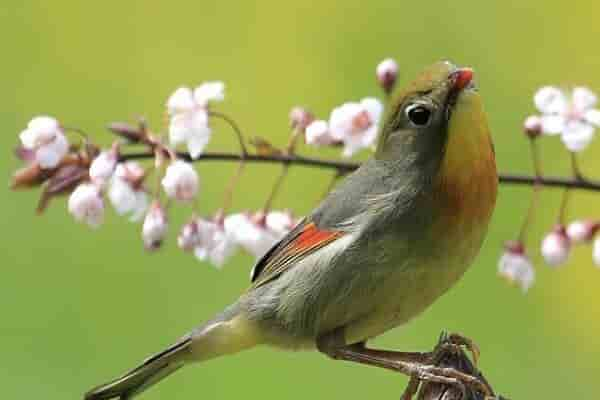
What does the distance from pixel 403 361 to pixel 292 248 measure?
55cm

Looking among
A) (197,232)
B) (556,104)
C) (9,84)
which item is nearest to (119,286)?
(9,84)

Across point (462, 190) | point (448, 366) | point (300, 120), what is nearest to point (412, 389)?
point (448, 366)

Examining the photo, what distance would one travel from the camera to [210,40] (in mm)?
7496

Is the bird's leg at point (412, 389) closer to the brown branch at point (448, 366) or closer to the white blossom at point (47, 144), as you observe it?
the brown branch at point (448, 366)

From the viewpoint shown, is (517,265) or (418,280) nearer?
(418,280)

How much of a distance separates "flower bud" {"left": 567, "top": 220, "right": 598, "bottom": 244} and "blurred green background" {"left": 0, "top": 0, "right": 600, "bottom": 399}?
1566 mm

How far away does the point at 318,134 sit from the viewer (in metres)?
3.96

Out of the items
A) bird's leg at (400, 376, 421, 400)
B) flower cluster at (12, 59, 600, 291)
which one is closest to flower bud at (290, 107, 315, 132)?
flower cluster at (12, 59, 600, 291)

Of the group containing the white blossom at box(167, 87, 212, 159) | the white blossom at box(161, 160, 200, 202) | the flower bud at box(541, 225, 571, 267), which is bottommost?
the flower bud at box(541, 225, 571, 267)

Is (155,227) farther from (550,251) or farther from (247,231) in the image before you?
(550,251)

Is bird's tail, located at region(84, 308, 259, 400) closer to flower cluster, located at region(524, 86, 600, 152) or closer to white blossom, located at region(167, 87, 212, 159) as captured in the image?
white blossom, located at region(167, 87, 212, 159)

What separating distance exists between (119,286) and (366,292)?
2.62 meters

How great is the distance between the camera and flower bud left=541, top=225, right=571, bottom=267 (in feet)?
12.8

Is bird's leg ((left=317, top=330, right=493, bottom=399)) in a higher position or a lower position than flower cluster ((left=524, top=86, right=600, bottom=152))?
lower
